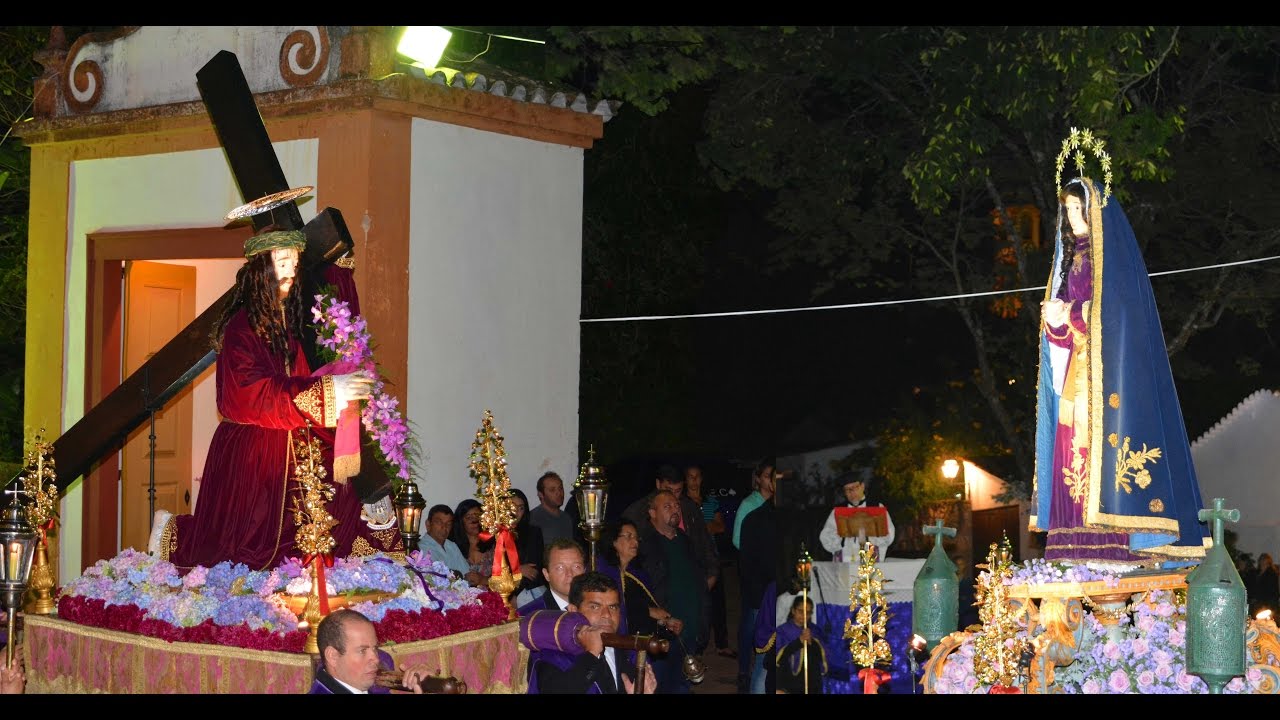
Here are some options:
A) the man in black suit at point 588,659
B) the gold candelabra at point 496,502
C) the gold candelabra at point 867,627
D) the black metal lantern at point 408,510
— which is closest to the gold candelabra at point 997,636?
the gold candelabra at point 867,627

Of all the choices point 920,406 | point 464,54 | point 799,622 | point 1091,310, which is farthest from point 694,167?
point 1091,310

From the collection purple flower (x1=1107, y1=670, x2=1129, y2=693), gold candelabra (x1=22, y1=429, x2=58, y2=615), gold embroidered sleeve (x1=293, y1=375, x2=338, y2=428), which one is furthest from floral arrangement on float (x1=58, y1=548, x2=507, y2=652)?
purple flower (x1=1107, y1=670, x2=1129, y2=693)

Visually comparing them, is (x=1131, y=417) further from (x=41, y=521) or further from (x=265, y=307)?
(x=41, y=521)

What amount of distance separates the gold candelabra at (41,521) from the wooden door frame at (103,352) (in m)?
3.41

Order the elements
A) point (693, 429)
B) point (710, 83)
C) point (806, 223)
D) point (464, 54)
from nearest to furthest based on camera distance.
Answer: point (464, 54)
point (806, 223)
point (710, 83)
point (693, 429)

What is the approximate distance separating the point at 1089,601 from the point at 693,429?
14154mm

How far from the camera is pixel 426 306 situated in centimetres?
1103

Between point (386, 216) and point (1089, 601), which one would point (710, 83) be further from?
point (1089, 601)

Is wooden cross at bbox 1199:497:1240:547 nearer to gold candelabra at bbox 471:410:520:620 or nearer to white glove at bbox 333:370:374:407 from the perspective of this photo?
gold candelabra at bbox 471:410:520:620

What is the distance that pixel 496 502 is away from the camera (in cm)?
824

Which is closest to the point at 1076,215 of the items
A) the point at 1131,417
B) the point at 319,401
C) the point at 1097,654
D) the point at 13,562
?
the point at 1131,417

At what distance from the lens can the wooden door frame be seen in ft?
39.4

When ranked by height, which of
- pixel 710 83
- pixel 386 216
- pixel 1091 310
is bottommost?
pixel 1091 310

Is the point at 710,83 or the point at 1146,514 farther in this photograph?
the point at 710,83
